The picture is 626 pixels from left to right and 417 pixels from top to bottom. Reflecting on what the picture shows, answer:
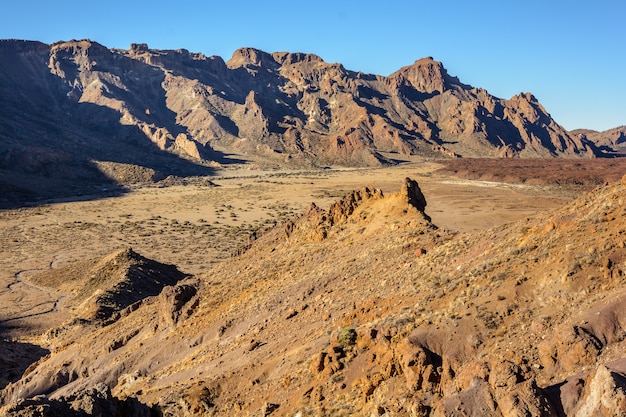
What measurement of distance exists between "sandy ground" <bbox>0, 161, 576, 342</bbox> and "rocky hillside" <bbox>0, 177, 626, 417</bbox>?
1551 cm

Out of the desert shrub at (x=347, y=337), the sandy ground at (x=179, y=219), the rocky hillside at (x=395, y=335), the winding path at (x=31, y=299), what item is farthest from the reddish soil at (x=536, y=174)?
the desert shrub at (x=347, y=337)

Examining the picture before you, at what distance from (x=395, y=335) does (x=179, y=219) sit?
64140mm

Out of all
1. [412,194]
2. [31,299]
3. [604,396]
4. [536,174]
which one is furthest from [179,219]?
[536,174]

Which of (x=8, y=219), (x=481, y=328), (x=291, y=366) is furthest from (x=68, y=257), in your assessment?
(x=481, y=328)

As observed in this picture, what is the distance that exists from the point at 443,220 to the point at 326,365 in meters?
51.7

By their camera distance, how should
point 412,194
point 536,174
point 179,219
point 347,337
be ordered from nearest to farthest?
point 347,337
point 412,194
point 179,219
point 536,174

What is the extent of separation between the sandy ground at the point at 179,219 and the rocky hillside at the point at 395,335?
15.5 meters

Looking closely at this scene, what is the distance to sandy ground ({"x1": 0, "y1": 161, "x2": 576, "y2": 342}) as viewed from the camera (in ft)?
133

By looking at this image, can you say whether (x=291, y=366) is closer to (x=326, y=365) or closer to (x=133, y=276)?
(x=326, y=365)

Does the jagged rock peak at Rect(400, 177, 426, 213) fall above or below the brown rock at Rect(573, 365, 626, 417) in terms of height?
above

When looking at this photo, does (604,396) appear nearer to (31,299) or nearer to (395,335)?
(395,335)

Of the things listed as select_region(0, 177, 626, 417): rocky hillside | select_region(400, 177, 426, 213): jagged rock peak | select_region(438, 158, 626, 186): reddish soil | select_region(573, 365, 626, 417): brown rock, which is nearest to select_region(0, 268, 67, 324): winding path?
select_region(0, 177, 626, 417): rocky hillside

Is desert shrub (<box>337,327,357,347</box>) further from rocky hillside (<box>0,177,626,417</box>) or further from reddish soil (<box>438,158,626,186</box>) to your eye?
reddish soil (<box>438,158,626,186</box>)

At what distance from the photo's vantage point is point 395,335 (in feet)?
37.9
